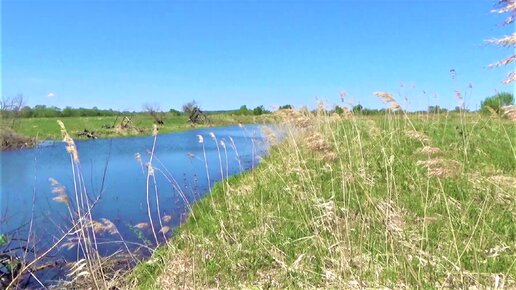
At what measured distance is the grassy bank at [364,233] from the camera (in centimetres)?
288

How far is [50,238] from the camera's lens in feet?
24.0

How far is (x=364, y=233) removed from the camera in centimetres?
352

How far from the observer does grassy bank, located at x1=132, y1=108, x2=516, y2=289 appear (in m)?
2.88

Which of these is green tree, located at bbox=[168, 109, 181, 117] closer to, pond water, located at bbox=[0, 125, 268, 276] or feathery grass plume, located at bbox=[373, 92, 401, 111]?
pond water, located at bbox=[0, 125, 268, 276]

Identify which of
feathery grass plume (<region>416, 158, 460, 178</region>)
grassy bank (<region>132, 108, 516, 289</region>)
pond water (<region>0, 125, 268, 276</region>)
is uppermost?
feathery grass plume (<region>416, 158, 460, 178</region>)

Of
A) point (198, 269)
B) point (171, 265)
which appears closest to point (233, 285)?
point (198, 269)

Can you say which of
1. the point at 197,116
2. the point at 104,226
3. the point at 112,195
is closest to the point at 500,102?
the point at 104,226

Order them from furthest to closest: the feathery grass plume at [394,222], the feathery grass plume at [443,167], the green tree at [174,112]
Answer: the green tree at [174,112] < the feathery grass plume at [443,167] < the feathery grass plume at [394,222]

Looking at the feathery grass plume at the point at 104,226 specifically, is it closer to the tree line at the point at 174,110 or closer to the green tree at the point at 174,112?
the tree line at the point at 174,110

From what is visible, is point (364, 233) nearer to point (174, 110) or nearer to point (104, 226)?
point (104, 226)

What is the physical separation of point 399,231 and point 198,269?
189 cm

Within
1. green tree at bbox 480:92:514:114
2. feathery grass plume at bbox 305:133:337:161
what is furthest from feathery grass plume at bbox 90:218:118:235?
green tree at bbox 480:92:514:114

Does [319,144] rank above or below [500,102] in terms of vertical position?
below

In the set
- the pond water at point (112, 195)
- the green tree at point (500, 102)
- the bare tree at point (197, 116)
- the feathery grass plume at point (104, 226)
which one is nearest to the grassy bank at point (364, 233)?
the feathery grass plume at point (104, 226)
